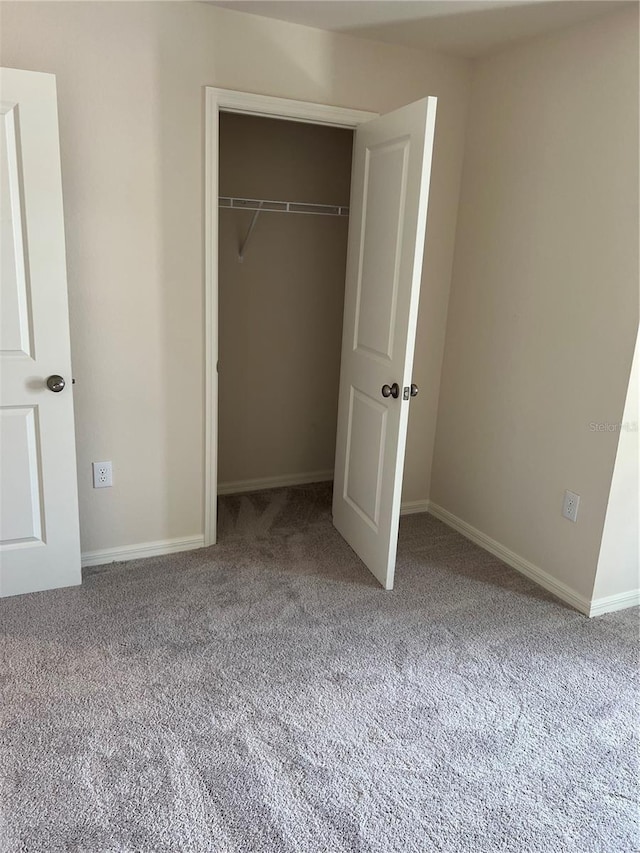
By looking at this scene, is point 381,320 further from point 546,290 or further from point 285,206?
point 285,206

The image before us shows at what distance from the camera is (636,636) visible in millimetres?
2604

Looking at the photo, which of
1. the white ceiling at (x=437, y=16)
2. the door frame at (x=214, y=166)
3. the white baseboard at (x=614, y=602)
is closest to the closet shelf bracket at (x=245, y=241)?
the door frame at (x=214, y=166)

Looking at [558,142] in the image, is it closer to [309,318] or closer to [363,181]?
[363,181]

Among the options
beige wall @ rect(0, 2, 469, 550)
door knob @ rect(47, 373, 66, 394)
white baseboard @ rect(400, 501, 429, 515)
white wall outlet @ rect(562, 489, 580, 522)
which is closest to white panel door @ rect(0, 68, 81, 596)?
door knob @ rect(47, 373, 66, 394)

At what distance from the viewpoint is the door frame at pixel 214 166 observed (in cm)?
269

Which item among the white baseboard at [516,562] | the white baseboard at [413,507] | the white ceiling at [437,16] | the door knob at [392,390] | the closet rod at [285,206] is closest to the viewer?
the white ceiling at [437,16]

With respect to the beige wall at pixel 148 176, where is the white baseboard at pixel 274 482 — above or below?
below

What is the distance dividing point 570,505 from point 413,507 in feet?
3.66

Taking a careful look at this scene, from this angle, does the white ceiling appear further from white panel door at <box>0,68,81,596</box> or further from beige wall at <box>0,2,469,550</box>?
white panel door at <box>0,68,81,596</box>

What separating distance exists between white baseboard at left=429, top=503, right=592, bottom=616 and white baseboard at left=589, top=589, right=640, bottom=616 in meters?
0.03

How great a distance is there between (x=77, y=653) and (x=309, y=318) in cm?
240

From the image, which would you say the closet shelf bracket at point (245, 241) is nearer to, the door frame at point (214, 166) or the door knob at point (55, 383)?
the door frame at point (214, 166)

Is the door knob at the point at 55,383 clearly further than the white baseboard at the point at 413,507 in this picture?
No

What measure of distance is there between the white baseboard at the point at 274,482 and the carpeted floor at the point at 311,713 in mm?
869
